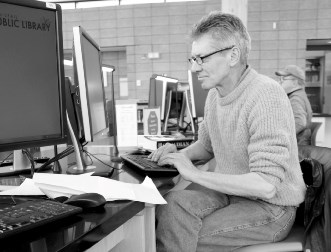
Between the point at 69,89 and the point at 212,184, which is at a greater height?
the point at 69,89

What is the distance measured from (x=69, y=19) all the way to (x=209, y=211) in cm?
833

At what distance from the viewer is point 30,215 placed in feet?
2.16

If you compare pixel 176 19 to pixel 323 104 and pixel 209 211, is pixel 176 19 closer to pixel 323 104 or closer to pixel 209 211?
pixel 323 104

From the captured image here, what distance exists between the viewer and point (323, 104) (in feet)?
25.3

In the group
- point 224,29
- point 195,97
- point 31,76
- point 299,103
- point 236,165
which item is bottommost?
point 236,165

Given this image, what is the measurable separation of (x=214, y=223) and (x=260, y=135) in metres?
0.32

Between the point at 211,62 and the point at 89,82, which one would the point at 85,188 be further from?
the point at 211,62

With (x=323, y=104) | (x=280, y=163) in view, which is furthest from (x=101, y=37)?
(x=280, y=163)

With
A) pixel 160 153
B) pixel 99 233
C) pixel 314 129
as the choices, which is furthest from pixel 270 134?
pixel 314 129

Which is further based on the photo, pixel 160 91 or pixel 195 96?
pixel 160 91

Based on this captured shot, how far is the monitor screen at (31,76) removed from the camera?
93 cm

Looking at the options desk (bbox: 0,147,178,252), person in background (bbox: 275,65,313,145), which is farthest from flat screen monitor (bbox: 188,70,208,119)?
desk (bbox: 0,147,178,252)

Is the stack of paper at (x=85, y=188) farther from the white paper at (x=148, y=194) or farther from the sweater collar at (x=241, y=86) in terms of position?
the sweater collar at (x=241, y=86)

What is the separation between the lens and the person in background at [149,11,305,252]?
1.09 m
